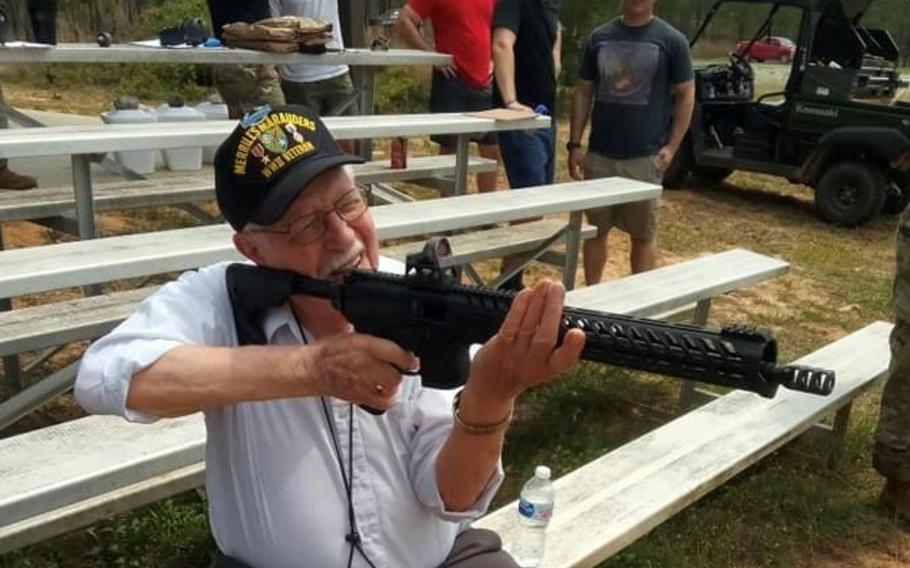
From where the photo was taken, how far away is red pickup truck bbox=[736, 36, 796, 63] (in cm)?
893

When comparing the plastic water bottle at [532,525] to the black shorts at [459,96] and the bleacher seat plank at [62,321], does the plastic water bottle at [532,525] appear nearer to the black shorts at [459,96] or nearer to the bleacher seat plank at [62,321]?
the bleacher seat plank at [62,321]

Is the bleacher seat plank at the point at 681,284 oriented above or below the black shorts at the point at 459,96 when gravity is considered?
below

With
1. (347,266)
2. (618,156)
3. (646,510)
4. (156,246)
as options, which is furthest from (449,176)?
(347,266)

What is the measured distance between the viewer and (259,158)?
148 centimetres

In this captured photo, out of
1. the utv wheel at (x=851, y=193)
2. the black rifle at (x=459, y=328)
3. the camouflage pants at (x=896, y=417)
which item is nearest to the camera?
the black rifle at (x=459, y=328)

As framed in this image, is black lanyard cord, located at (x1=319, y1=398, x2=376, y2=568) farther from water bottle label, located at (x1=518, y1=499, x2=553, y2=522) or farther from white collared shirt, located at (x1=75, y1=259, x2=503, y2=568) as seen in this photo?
water bottle label, located at (x1=518, y1=499, x2=553, y2=522)

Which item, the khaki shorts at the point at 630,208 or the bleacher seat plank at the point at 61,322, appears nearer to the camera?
the bleacher seat plank at the point at 61,322

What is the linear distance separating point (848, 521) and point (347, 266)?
8.93 ft

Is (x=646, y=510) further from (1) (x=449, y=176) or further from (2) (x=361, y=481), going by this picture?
(1) (x=449, y=176)

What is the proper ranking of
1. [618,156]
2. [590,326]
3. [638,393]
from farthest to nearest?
1. [618,156]
2. [638,393]
3. [590,326]

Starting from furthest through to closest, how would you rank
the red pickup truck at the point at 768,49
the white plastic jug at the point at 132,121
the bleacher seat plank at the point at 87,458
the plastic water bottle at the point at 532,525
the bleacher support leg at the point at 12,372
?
1. the red pickup truck at the point at 768,49
2. the white plastic jug at the point at 132,121
3. the bleacher support leg at the point at 12,372
4. the plastic water bottle at the point at 532,525
5. the bleacher seat plank at the point at 87,458

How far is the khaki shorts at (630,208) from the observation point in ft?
16.2

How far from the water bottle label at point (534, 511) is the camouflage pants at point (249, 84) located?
3499mm

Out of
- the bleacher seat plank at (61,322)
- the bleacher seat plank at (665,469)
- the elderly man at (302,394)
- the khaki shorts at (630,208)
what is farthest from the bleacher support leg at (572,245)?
the elderly man at (302,394)
